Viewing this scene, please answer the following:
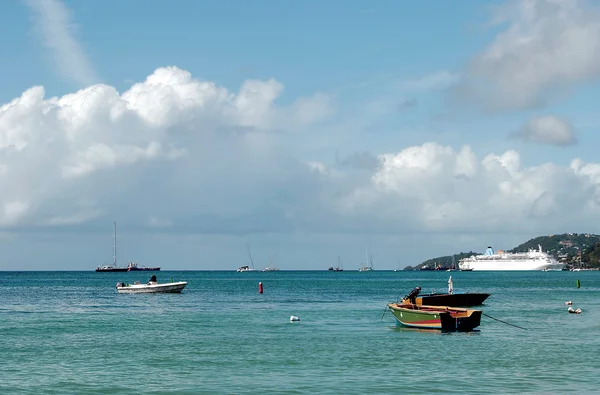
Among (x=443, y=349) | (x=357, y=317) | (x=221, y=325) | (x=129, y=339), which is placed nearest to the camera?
(x=443, y=349)

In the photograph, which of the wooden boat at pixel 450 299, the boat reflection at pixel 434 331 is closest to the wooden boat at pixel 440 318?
the boat reflection at pixel 434 331

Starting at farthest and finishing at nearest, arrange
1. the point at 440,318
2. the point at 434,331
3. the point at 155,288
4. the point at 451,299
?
1. the point at 155,288
2. the point at 451,299
3. the point at 434,331
4. the point at 440,318

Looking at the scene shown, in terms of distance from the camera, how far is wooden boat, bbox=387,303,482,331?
183 ft

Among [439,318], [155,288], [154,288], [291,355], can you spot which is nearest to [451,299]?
[439,318]

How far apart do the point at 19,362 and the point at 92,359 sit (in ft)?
13.3

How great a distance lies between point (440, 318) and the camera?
56312 mm

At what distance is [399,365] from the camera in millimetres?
40062

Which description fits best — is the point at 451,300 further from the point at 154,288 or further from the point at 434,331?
the point at 154,288

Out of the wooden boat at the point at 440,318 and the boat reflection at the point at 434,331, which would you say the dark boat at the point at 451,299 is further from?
the boat reflection at the point at 434,331

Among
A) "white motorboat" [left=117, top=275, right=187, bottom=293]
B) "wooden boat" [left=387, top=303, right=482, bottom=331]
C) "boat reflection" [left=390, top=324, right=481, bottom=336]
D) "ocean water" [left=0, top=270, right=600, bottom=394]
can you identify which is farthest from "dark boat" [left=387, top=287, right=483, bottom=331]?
"white motorboat" [left=117, top=275, right=187, bottom=293]

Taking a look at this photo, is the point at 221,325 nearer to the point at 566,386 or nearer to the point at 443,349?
the point at 443,349

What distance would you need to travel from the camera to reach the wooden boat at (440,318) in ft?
183

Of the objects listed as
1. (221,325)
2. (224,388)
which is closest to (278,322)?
(221,325)

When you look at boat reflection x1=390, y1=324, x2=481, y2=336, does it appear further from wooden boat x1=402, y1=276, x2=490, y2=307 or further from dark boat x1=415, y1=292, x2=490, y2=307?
dark boat x1=415, y1=292, x2=490, y2=307
